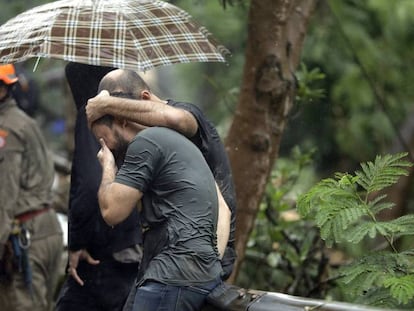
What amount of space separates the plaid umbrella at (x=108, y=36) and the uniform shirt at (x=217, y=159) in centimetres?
46

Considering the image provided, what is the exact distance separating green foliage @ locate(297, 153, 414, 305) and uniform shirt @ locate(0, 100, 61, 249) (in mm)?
2495

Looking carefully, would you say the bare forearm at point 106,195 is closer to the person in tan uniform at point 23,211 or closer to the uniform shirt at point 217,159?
the uniform shirt at point 217,159

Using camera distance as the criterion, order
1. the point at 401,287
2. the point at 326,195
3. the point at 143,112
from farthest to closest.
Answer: the point at 143,112 < the point at 326,195 < the point at 401,287

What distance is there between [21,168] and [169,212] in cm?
252

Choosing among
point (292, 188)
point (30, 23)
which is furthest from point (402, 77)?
point (30, 23)

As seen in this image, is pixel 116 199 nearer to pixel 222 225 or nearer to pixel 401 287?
pixel 222 225

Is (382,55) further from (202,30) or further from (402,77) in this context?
(202,30)

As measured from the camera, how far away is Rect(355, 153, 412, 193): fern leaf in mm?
4843

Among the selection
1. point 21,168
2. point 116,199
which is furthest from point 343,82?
point 116,199

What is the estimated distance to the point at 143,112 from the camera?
491 cm

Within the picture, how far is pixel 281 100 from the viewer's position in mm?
6688

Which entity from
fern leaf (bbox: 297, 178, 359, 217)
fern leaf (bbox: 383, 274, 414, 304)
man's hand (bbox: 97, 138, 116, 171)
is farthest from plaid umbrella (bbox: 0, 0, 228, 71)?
fern leaf (bbox: 383, 274, 414, 304)

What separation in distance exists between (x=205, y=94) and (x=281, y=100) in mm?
9833

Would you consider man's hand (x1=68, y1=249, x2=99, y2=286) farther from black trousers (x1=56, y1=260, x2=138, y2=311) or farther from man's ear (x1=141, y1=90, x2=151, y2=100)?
man's ear (x1=141, y1=90, x2=151, y2=100)
